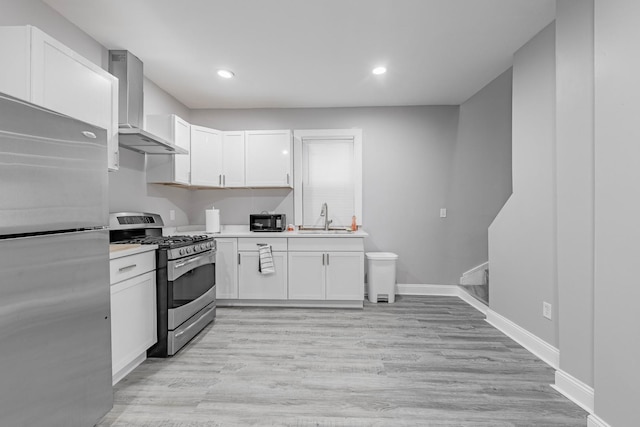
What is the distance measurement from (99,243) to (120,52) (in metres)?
2.16

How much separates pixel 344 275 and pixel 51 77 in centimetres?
308

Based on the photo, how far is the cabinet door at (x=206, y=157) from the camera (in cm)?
369

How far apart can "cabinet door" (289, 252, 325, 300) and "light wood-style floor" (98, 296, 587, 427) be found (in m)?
0.53

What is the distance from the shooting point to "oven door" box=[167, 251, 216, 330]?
2.45 metres

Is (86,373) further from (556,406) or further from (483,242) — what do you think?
(483,242)

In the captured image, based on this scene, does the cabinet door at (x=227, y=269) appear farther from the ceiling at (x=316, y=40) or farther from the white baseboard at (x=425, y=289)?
the white baseboard at (x=425, y=289)

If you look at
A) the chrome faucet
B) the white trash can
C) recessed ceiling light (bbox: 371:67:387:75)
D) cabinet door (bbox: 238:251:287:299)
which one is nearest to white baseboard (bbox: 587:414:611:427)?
the white trash can

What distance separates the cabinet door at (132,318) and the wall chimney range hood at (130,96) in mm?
1265

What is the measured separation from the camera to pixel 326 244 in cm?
362

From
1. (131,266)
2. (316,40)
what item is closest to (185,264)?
(131,266)

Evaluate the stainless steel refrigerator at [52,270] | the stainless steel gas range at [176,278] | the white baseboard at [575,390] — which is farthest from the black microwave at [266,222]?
the white baseboard at [575,390]

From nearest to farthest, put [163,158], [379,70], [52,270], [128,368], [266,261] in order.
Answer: [52,270], [128,368], [379,70], [163,158], [266,261]

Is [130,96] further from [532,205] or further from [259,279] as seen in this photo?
[532,205]

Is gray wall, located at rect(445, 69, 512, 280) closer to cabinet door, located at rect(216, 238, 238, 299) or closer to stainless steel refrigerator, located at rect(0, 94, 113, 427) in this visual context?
cabinet door, located at rect(216, 238, 238, 299)
